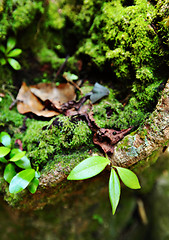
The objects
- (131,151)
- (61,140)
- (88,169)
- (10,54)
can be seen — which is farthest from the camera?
(10,54)

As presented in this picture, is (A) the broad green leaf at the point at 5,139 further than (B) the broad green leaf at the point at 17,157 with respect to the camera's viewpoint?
Yes

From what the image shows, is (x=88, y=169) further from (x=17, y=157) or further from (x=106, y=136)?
(x=17, y=157)

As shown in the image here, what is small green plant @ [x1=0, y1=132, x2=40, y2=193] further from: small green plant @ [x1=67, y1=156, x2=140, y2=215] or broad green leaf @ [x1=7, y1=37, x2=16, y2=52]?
broad green leaf @ [x1=7, y1=37, x2=16, y2=52]

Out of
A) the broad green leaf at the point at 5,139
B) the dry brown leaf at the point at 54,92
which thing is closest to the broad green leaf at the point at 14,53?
the dry brown leaf at the point at 54,92

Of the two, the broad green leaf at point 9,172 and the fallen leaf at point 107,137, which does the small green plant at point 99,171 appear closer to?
the fallen leaf at point 107,137

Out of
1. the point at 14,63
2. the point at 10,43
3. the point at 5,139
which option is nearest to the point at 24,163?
the point at 5,139
